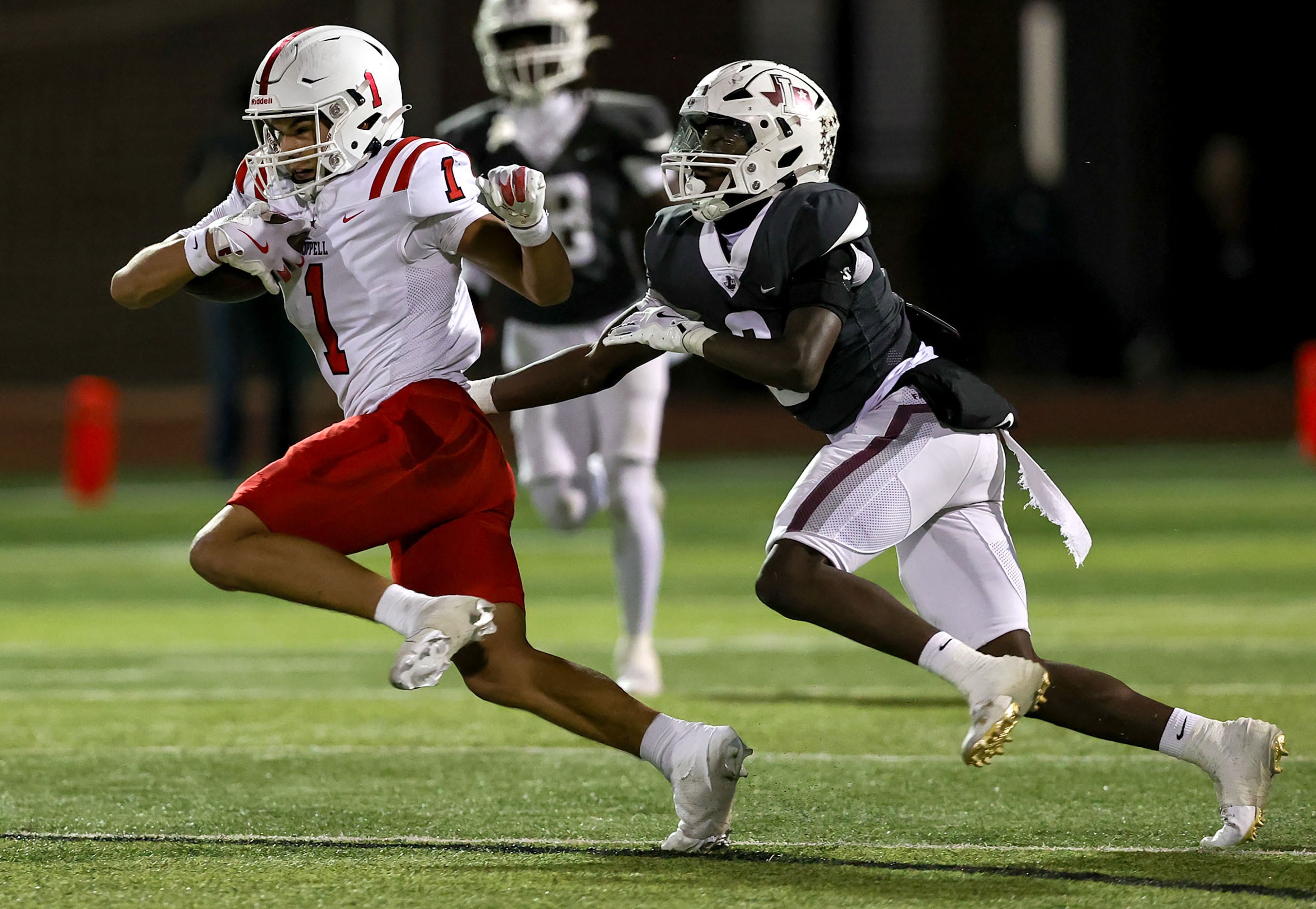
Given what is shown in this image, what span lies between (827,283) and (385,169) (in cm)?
96

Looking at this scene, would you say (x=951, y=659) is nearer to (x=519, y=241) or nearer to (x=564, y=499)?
(x=519, y=241)

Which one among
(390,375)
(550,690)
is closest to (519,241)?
(390,375)

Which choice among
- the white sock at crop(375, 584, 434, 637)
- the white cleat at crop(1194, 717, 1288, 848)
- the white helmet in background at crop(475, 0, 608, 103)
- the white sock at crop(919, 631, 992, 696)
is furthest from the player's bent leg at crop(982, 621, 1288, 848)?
the white helmet in background at crop(475, 0, 608, 103)

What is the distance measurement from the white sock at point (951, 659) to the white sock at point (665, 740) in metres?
0.45

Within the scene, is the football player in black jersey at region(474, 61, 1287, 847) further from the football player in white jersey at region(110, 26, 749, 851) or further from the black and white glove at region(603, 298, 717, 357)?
the football player in white jersey at region(110, 26, 749, 851)

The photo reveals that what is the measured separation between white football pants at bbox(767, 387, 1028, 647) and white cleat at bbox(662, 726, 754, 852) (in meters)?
0.39

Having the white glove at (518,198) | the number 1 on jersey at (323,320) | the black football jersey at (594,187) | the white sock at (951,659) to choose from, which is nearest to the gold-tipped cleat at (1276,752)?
the white sock at (951,659)

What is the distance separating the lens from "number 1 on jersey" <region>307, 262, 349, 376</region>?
419 centimetres

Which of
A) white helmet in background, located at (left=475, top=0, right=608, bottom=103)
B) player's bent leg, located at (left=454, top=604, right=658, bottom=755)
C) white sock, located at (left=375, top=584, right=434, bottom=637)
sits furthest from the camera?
white helmet in background, located at (left=475, top=0, right=608, bottom=103)

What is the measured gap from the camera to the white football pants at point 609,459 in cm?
613

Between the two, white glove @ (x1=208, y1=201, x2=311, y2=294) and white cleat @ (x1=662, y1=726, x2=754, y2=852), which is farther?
white glove @ (x1=208, y1=201, x2=311, y2=294)

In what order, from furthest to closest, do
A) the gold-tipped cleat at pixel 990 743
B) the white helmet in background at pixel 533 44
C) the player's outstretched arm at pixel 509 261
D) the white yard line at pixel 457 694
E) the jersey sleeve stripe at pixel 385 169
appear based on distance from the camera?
1. the white helmet in background at pixel 533 44
2. the white yard line at pixel 457 694
3. the jersey sleeve stripe at pixel 385 169
4. the player's outstretched arm at pixel 509 261
5. the gold-tipped cleat at pixel 990 743

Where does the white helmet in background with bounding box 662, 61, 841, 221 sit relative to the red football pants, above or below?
above

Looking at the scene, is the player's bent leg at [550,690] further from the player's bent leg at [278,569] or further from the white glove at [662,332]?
the white glove at [662,332]
